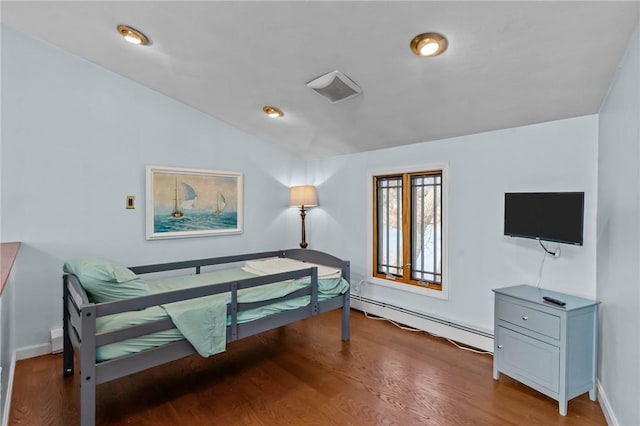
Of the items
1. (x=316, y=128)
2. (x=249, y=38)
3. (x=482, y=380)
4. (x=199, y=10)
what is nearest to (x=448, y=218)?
(x=482, y=380)

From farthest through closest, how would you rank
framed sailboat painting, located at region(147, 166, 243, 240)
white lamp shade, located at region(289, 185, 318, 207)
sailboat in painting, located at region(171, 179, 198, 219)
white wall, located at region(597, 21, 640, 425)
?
white lamp shade, located at region(289, 185, 318, 207), sailboat in painting, located at region(171, 179, 198, 219), framed sailboat painting, located at region(147, 166, 243, 240), white wall, located at region(597, 21, 640, 425)

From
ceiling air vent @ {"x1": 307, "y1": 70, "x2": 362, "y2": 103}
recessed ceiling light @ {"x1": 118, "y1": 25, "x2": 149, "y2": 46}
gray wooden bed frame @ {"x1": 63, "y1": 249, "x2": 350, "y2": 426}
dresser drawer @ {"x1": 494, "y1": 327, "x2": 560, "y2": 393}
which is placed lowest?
dresser drawer @ {"x1": 494, "y1": 327, "x2": 560, "y2": 393}

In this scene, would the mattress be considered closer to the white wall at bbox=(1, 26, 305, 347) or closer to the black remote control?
the white wall at bbox=(1, 26, 305, 347)

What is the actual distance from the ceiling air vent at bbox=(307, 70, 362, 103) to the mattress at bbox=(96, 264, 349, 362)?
162 centimetres

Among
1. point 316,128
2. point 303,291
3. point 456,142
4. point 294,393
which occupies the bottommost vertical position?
point 294,393

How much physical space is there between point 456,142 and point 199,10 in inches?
95.5

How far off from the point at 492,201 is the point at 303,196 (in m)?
2.25

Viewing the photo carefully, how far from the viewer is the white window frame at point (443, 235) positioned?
3293mm

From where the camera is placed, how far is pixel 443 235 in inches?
131

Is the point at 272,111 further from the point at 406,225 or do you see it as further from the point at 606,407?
the point at 606,407

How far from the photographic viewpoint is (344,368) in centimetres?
269

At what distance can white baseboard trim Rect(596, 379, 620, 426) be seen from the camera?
6.22 feet

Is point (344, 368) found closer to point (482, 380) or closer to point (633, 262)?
point (482, 380)

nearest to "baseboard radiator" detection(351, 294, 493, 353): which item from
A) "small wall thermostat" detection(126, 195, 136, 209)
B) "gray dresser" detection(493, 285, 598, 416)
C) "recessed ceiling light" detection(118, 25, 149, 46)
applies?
"gray dresser" detection(493, 285, 598, 416)
